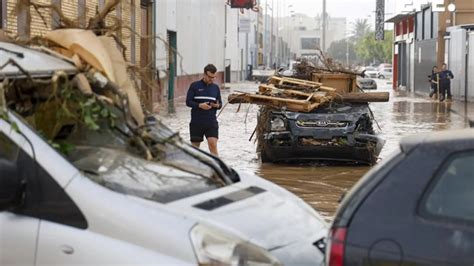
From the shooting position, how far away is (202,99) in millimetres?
11922

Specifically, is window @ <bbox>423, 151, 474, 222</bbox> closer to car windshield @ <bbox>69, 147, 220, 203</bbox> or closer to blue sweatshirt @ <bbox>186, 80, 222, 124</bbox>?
car windshield @ <bbox>69, 147, 220, 203</bbox>

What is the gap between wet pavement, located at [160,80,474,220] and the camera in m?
11.4

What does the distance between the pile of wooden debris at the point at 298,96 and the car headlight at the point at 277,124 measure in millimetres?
208

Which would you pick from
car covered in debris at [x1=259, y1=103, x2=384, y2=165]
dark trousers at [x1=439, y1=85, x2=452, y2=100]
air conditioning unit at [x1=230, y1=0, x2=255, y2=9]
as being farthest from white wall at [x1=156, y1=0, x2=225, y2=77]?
car covered in debris at [x1=259, y1=103, x2=384, y2=165]

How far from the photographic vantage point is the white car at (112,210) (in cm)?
399

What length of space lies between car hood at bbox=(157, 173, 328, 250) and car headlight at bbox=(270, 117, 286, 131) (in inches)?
313

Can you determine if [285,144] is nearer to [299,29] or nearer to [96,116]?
[96,116]

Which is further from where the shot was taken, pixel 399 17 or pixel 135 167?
pixel 399 17

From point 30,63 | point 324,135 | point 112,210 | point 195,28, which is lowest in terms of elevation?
point 324,135

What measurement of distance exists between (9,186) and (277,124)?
9503 millimetres

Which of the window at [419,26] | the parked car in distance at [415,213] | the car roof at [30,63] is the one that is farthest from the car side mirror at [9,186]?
the window at [419,26]

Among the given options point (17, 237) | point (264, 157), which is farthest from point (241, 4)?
point (17, 237)

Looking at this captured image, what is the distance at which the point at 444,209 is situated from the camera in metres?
3.96

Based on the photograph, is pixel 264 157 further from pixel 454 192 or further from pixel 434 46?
pixel 434 46
